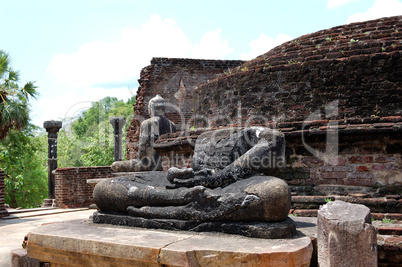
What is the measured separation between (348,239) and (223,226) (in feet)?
2.98

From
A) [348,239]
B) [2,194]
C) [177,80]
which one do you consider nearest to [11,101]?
[2,194]

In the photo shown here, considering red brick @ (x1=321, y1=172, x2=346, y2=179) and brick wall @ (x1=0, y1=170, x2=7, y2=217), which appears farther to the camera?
brick wall @ (x1=0, y1=170, x2=7, y2=217)

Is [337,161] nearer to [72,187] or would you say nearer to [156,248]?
[156,248]

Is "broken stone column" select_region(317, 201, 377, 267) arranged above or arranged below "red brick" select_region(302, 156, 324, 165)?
below

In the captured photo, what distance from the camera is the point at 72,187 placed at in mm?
11188

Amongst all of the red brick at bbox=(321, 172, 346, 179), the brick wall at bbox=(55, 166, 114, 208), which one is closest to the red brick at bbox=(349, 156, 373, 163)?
the red brick at bbox=(321, 172, 346, 179)

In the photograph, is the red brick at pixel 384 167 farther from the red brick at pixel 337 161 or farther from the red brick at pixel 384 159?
the red brick at pixel 337 161

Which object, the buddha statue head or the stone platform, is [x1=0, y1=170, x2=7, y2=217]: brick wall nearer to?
the buddha statue head

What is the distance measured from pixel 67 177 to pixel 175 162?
556 centimetres

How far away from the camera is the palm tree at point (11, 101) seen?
974 centimetres

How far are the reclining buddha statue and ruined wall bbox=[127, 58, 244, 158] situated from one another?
450 inches

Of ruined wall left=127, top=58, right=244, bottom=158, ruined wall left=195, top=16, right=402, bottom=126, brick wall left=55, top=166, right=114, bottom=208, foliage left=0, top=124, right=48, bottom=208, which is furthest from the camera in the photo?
foliage left=0, top=124, right=48, bottom=208

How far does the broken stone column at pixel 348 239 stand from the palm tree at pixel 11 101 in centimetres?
898

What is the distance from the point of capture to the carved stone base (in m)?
2.83
